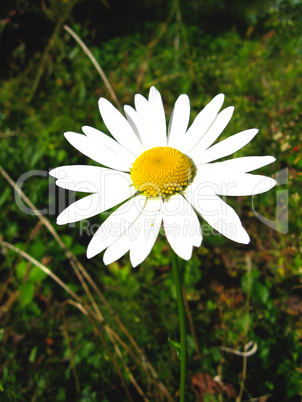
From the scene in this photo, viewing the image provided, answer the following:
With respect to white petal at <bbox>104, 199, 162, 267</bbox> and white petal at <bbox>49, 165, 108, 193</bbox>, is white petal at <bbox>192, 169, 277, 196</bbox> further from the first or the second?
white petal at <bbox>49, 165, 108, 193</bbox>

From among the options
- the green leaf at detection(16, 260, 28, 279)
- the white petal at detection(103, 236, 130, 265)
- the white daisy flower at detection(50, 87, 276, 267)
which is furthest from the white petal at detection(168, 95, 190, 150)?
the green leaf at detection(16, 260, 28, 279)

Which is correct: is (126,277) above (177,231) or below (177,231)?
below

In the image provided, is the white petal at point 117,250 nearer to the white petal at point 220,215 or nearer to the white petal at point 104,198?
the white petal at point 104,198

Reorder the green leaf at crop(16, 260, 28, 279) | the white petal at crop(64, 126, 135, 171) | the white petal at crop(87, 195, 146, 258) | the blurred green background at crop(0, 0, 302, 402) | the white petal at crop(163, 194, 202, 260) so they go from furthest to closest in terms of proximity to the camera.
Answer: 1. the green leaf at crop(16, 260, 28, 279)
2. the blurred green background at crop(0, 0, 302, 402)
3. the white petal at crop(64, 126, 135, 171)
4. the white petal at crop(87, 195, 146, 258)
5. the white petal at crop(163, 194, 202, 260)

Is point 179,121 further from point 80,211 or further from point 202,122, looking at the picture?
point 80,211

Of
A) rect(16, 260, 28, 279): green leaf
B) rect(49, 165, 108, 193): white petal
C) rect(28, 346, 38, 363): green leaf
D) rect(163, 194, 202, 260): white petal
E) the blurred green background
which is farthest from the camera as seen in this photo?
rect(16, 260, 28, 279): green leaf

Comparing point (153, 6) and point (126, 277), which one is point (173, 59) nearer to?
point (153, 6)

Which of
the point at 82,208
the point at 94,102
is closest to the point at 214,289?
the point at 82,208
